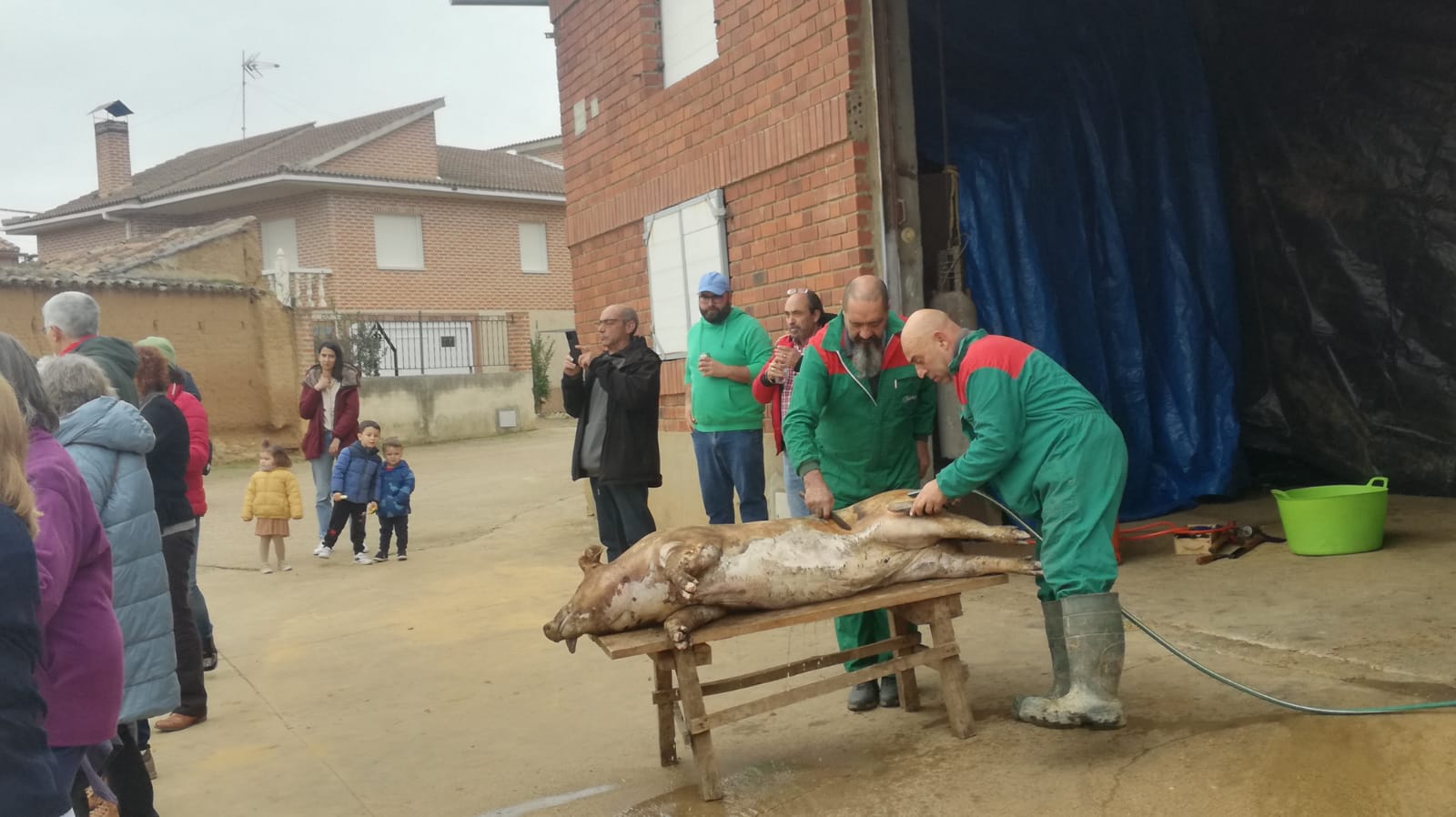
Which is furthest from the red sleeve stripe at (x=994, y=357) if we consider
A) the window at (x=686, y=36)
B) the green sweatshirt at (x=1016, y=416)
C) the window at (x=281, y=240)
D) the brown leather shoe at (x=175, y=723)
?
the window at (x=281, y=240)

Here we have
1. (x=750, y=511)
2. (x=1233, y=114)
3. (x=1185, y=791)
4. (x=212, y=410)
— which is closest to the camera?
(x=1185, y=791)

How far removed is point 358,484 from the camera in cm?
932

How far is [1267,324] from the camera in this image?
8.45 m

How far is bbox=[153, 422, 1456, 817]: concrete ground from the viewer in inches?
142

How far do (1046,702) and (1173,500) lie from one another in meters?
4.41

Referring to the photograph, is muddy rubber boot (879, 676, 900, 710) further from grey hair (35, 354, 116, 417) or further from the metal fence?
the metal fence

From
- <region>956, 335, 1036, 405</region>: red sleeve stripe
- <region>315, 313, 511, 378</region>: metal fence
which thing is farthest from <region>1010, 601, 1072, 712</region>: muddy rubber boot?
<region>315, 313, 511, 378</region>: metal fence

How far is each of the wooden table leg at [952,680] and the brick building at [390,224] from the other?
68.9ft

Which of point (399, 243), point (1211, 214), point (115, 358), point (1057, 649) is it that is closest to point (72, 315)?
point (115, 358)

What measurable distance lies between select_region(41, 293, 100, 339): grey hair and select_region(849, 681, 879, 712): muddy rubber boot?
10.6 feet

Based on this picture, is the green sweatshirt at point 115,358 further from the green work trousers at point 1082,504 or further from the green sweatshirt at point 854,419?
the green work trousers at point 1082,504

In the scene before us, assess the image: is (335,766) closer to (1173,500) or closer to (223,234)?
(1173,500)

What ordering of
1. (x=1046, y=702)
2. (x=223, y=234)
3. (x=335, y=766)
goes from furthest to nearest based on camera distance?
1. (x=223, y=234)
2. (x=335, y=766)
3. (x=1046, y=702)

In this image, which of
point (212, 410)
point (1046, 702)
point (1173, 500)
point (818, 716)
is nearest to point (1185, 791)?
point (1046, 702)
